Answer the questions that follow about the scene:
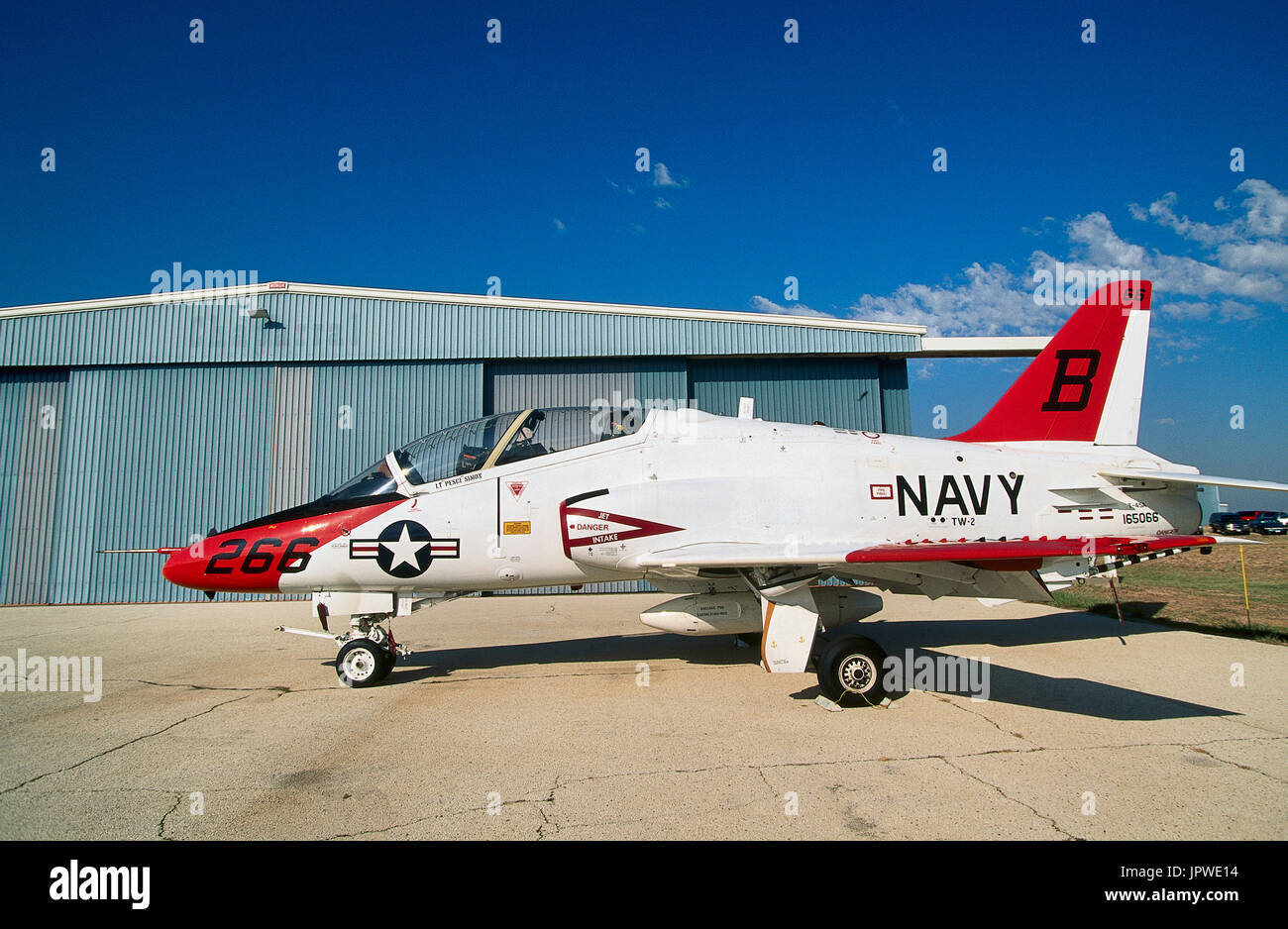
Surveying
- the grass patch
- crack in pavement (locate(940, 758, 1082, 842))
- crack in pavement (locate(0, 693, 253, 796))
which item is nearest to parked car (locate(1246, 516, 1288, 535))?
the grass patch

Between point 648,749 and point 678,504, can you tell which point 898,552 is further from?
point 648,749

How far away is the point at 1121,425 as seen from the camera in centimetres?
777

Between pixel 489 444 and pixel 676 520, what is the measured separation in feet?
7.23

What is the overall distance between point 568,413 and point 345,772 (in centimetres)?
405

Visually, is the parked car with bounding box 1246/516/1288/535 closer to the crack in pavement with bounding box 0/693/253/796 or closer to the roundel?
the roundel

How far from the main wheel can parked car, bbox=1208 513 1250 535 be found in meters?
46.4

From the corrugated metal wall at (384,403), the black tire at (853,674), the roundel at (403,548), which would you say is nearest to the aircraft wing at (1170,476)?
the black tire at (853,674)

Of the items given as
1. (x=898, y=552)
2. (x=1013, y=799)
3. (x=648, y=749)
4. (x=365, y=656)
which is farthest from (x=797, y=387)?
(x=1013, y=799)

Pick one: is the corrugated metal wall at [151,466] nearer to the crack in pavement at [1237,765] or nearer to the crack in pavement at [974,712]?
the crack in pavement at [974,712]

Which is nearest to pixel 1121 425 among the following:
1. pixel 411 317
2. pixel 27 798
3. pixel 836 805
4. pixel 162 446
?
pixel 836 805

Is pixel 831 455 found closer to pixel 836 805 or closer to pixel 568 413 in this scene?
pixel 568 413

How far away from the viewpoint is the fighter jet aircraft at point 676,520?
6430mm

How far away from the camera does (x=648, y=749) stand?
4.71 m

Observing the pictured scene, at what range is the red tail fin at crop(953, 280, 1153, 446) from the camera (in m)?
7.77
